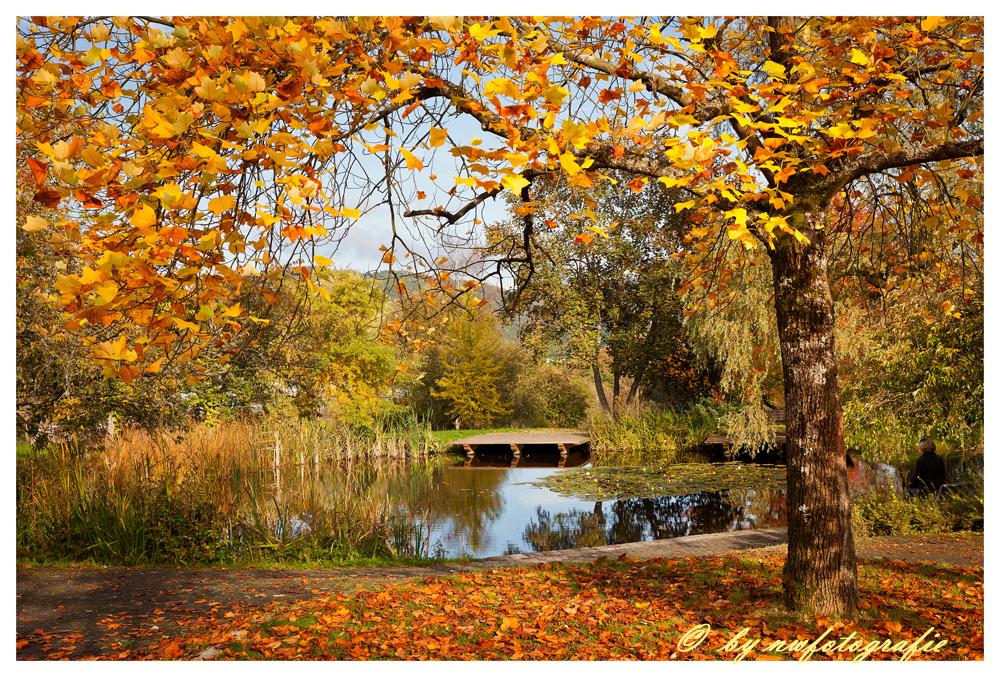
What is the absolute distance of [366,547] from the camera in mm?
5473

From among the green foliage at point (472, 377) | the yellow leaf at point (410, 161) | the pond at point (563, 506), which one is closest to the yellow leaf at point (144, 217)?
the yellow leaf at point (410, 161)

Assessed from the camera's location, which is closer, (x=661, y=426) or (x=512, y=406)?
(x=661, y=426)

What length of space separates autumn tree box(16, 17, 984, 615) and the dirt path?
5.19ft

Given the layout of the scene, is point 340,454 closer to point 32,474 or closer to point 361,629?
point 32,474

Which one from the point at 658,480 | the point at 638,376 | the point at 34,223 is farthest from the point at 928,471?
the point at 638,376

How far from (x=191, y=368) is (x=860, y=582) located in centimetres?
601

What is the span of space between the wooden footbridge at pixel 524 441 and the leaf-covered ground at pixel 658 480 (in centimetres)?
275

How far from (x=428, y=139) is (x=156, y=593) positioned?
3284 mm

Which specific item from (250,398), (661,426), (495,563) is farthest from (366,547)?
(661,426)

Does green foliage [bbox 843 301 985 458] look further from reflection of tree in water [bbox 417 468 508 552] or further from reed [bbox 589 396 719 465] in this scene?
reed [bbox 589 396 719 465]

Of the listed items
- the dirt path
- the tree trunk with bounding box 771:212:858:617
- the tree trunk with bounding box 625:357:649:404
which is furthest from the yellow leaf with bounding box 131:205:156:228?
the tree trunk with bounding box 625:357:649:404

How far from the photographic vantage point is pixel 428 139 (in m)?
2.62

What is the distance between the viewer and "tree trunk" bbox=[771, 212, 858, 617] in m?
2.95

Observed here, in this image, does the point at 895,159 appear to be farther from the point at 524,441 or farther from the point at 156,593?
the point at 524,441
